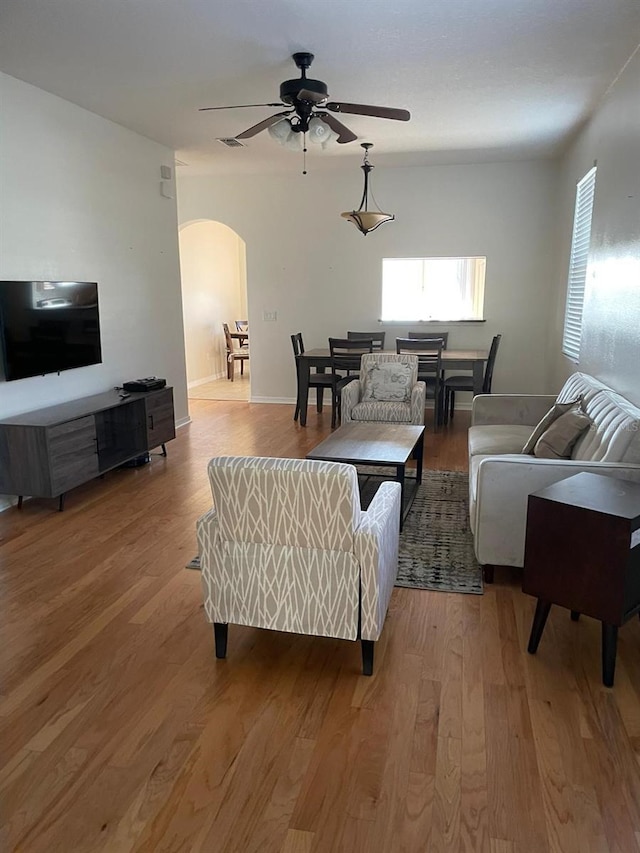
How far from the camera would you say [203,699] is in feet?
7.34

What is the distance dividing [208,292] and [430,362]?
15.4ft

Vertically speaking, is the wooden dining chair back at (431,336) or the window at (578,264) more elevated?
the window at (578,264)

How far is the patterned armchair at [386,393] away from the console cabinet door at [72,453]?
217 centimetres

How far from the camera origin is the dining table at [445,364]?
6523 mm

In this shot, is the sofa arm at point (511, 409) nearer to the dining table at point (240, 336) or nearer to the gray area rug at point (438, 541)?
the gray area rug at point (438, 541)

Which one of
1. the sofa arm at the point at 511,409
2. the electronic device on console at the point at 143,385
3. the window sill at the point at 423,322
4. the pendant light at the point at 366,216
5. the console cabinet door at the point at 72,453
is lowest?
the console cabinet door at the point at 72,453

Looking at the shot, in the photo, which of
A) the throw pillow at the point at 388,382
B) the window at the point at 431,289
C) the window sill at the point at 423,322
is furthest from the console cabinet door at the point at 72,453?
the window at the point at 431,289

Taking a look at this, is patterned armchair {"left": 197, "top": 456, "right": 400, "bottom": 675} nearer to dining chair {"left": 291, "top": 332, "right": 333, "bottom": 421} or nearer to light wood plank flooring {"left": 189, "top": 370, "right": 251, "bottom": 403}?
dining chair {"left": 291, "top": 332, "right": 333, "bottom": 421}

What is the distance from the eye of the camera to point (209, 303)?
980cm

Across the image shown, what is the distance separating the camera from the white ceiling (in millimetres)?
3102

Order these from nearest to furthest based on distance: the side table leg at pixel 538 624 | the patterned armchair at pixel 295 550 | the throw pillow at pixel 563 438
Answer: the patterned armchair at pixel 295 550 < the side table leg at pixel 538 624 < the throw pillow at pixel 563 438

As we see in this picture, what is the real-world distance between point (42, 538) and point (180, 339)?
11.0 ft

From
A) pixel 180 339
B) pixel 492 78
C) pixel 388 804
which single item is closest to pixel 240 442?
pixel 180 339

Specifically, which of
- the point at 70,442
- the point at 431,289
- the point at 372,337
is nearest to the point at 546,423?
the point at 70,442
